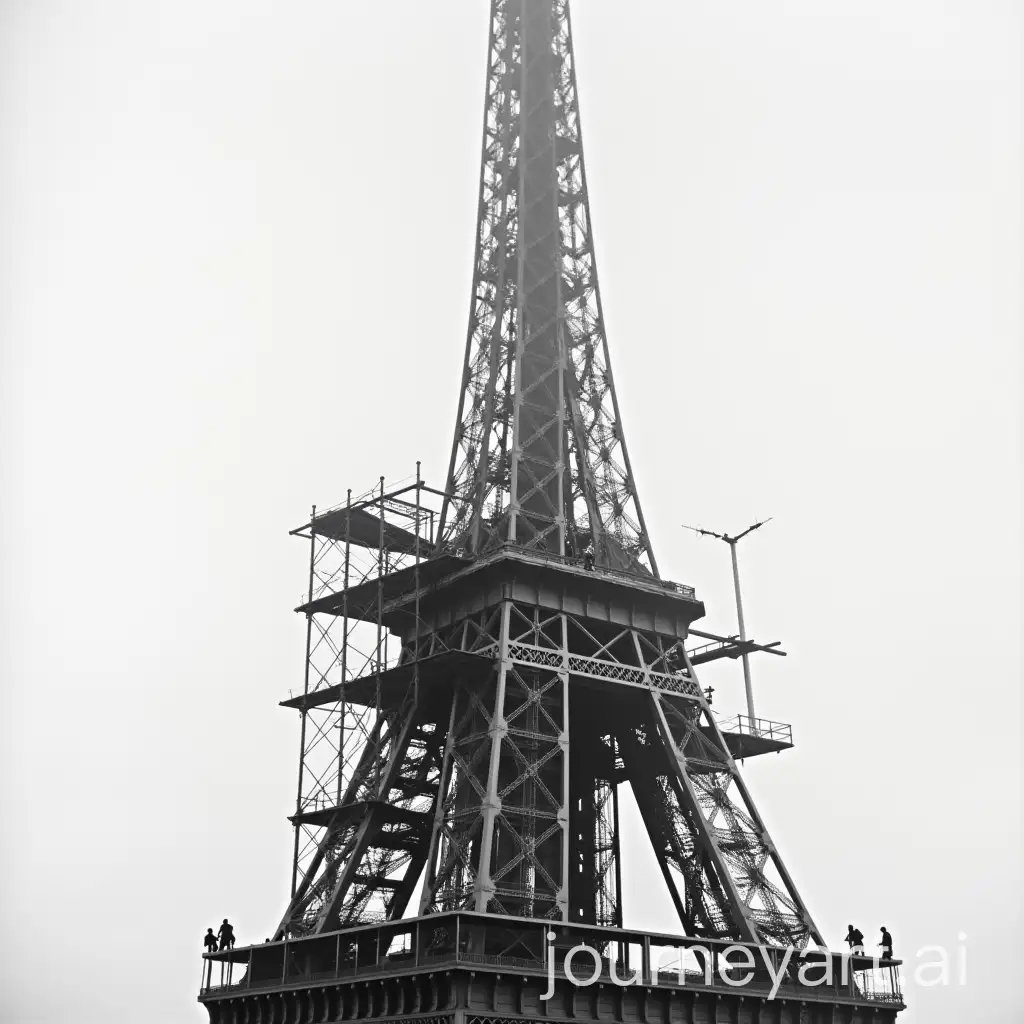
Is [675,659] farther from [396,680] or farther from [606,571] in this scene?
[396,680]

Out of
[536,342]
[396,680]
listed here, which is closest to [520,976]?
[396,680]

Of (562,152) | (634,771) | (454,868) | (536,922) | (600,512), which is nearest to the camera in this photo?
(536,922)

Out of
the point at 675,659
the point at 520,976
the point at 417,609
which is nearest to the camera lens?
the point at 520,976

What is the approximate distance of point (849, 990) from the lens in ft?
182

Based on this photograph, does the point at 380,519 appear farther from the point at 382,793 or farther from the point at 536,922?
the point at 536,922

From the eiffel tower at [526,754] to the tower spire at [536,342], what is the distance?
0.17 meters

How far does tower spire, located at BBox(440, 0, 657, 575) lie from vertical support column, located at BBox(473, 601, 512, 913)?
5481 mm

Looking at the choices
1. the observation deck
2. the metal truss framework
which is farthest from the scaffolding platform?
the observation deck

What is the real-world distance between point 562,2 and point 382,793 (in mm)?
47794

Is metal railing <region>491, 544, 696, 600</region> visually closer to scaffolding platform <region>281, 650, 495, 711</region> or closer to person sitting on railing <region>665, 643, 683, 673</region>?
person sitting on railing <region>665, 643, 683, 673</region>

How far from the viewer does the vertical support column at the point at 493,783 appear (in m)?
A: 50.5

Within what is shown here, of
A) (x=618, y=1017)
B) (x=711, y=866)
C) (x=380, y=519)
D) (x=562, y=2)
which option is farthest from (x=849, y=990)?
(x=562, y=2)

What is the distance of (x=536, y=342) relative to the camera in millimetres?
72625

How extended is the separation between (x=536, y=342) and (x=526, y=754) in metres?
23.0
